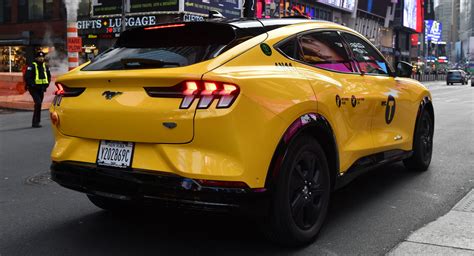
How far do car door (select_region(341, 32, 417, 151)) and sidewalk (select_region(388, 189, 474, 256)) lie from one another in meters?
0.95

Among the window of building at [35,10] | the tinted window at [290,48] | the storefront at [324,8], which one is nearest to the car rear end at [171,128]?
the tinted window at [290,48]

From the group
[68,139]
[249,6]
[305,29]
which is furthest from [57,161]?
[249,6]

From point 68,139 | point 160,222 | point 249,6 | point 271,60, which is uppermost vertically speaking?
point 249,6

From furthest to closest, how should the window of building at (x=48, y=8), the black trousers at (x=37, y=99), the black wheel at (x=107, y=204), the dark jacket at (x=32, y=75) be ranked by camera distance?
the window of building at (x=48, y=8) → the dark jacket at (x=32, y=75) → the black trousers at (x=37, y=99) → the black wheel at (x=107, y=204)

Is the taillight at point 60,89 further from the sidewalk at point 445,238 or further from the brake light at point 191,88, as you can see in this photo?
the sidewalk at point 445,238

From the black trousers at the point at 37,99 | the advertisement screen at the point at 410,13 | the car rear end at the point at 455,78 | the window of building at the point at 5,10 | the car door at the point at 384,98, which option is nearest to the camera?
the car door at the point at 384,98

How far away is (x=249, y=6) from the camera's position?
1371 cm

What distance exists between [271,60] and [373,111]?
157cm

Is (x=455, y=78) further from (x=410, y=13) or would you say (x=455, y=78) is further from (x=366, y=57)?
(x=366, y=57)

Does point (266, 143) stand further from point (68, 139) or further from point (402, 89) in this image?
point (402, 89)

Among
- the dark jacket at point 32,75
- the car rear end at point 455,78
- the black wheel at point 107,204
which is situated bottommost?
the black wheel at point 107,204

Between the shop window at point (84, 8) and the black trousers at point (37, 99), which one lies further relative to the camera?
the shop window at point (84, 8)

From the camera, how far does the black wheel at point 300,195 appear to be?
359cm

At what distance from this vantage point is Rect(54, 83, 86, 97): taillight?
3.86 metres
